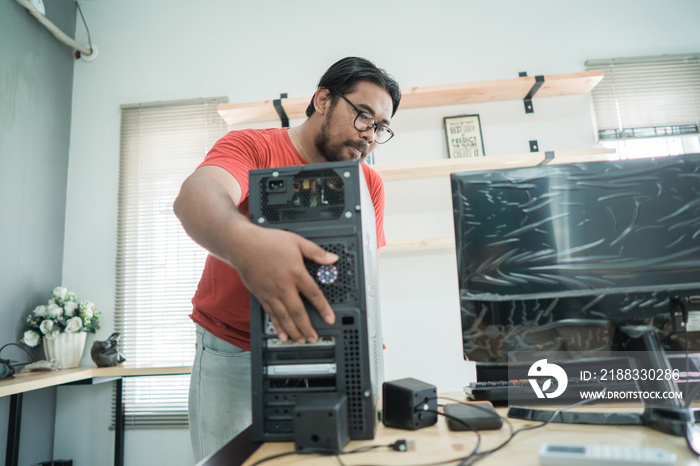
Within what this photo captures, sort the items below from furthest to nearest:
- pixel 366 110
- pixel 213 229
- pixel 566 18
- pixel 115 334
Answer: pixel 566 18 < pixel 115 334 < pixel 366 110 < pixel 213 229

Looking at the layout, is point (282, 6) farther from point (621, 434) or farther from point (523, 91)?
point (621, 434)

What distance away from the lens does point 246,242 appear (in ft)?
1.84

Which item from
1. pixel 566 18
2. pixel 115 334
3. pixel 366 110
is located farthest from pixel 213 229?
pixel 566 18

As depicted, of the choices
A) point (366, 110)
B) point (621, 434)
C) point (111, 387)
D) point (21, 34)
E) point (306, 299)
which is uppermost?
point (21, 34)

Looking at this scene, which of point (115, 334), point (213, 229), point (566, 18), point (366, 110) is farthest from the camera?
point (566, 18)

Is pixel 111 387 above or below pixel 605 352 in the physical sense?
below

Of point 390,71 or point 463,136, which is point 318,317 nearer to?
point 463,136

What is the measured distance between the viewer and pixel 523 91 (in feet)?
7.45

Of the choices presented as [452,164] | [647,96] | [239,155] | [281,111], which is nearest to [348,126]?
[239,155]

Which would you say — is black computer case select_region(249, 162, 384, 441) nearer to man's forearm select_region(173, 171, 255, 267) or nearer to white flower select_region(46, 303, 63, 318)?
man's forearm select_region(173, 171, 255, 267)

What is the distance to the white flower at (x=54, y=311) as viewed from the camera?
208 centimetres

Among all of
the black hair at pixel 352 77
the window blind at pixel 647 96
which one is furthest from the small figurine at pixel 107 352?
the window blind at pixel 647 96

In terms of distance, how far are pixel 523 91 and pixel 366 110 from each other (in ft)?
4.78

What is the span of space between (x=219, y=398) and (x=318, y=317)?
0.64 metres
